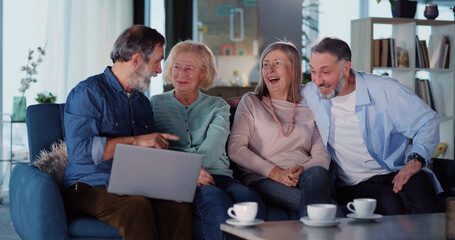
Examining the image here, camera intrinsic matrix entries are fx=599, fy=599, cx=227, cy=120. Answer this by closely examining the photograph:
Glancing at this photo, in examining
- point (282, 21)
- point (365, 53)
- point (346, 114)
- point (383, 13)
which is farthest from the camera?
point (383, 13)

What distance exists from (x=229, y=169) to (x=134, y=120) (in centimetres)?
62

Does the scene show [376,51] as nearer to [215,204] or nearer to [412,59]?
[412,59]

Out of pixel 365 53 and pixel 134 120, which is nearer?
pixel 134 120

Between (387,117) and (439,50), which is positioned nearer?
(387,117)

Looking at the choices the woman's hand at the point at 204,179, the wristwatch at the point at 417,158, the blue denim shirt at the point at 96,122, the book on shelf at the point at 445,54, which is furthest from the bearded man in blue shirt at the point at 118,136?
the book on shelf at the point at 445,54

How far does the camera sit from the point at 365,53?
16.1ft

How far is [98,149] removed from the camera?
2459 millimetres

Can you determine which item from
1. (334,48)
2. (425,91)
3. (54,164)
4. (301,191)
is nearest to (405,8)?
(425,91)

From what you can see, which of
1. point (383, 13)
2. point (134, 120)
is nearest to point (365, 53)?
point (134, 120)

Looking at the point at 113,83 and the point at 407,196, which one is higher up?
the point at 113,83

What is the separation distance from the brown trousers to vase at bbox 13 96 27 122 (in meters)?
2.62

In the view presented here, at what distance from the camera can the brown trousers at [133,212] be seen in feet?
7.57

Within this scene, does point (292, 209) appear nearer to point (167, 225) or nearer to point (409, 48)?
point (167, 225)

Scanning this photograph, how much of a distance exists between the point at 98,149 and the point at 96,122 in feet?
0.45
